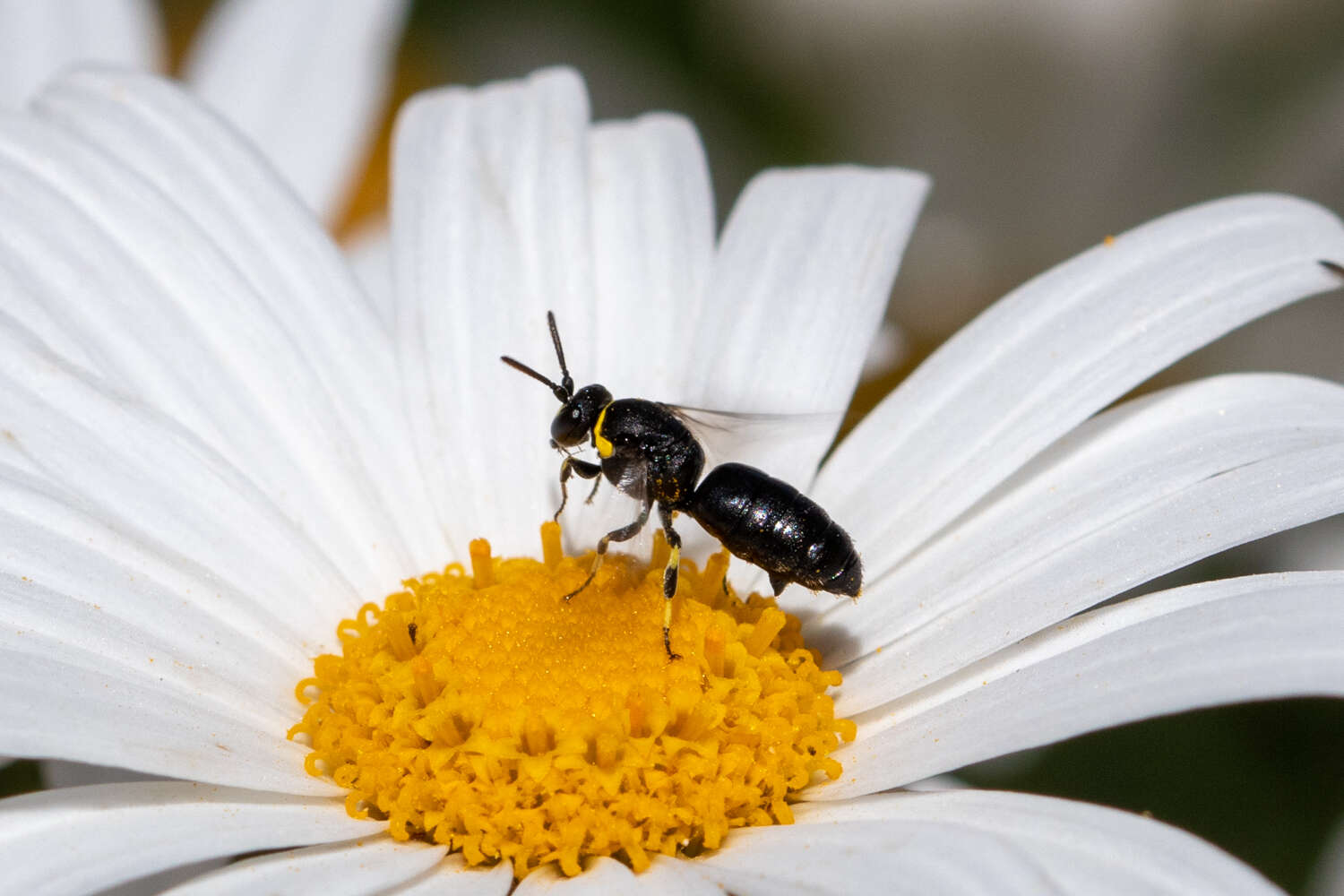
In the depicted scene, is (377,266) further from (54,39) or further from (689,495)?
(689,495)

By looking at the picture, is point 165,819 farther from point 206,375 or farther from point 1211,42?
point 1211,42

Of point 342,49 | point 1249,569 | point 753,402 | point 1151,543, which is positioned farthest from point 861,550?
point 342,49

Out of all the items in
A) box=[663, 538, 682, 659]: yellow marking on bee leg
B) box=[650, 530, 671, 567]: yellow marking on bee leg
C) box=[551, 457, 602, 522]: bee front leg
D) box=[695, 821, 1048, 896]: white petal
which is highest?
box=[551, 457, 602, 522]: bee front leg

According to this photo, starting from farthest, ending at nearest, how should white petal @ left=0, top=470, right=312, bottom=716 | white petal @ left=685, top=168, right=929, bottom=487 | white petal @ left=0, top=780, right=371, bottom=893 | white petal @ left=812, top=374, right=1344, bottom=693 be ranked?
1. white petal @ left=685, top=168, right=929, bottom=487
2. white petal @ left=812, top=374, right=1344, bottom=693
3. white petal @ left=0, top=470, right=312, bottom=716
4. white petal @ left=0, top=780, right=371, bottom=893

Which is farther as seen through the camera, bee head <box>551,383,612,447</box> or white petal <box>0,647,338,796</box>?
bee head <box>551,383,612,447</box>

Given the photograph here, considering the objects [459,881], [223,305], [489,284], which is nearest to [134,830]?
[459,881]

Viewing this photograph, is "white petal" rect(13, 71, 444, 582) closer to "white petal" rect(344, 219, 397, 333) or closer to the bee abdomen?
"white petal" rect(344, 219, 397, 333)

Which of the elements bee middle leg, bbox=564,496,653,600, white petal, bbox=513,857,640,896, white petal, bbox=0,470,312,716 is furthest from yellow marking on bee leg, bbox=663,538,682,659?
white petal, bbox=0,470,312,716
